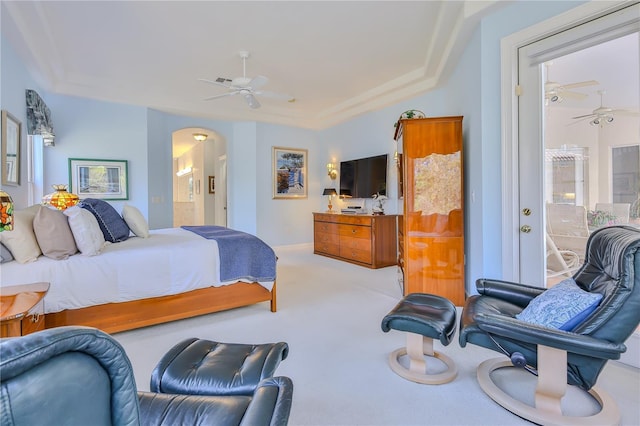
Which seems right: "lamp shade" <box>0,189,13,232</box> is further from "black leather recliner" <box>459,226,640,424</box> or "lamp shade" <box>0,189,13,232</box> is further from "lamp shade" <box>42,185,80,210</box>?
"lamp shade" <box>42,185,80,210</box>

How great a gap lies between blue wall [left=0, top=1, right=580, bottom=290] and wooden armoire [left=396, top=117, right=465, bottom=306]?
0.14m

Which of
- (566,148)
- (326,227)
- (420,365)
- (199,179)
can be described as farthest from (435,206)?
(199,179)

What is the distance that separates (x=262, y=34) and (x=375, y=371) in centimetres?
346

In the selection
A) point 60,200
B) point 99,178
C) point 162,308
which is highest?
point 99,178

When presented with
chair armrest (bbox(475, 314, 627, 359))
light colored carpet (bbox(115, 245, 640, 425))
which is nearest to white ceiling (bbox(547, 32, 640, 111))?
chair armrest (bbox(475, 314, 627, 359))

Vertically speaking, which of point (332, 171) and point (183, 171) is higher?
point (183, 171)

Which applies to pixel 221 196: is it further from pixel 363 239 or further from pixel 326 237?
pixel 363 239

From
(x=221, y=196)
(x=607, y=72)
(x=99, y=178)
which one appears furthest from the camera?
(x=221, y=196)

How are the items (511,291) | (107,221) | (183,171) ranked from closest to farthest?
(511,291), (107,221), (183,171)

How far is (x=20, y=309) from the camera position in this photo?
1.40 meters

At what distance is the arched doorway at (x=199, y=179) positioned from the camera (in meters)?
7.68

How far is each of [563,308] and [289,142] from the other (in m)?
5.82

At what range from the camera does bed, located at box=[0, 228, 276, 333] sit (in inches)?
88.3

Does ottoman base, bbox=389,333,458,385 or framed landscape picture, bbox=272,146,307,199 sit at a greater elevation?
framed landscape picture, bbox=272,146,307,199
